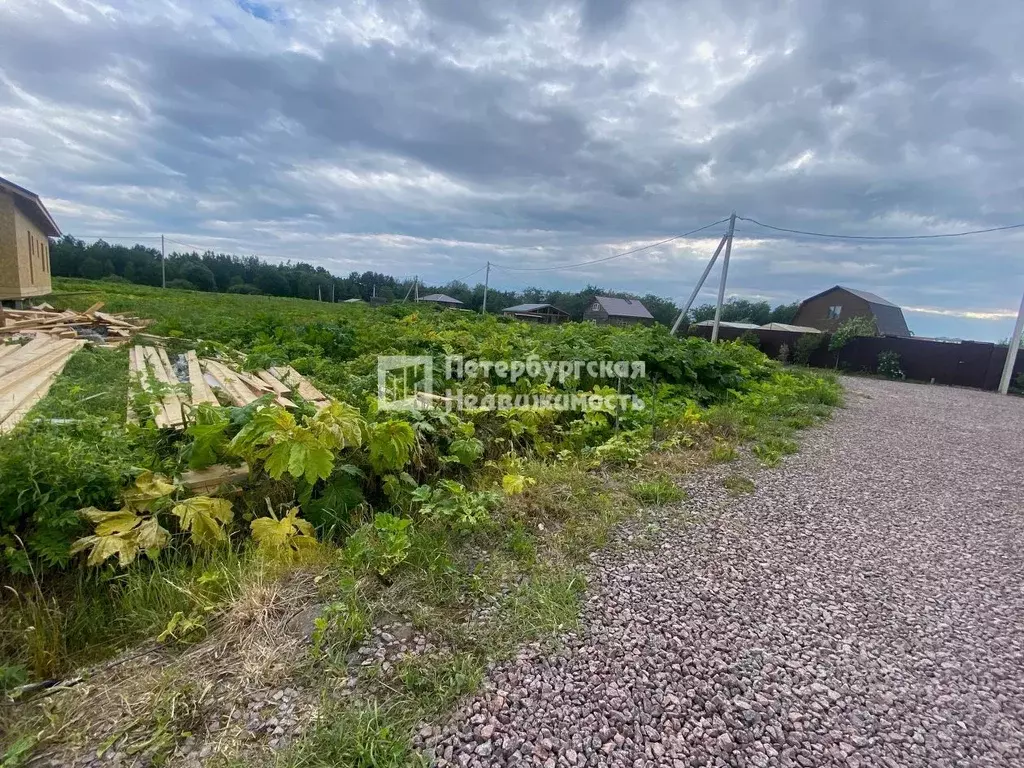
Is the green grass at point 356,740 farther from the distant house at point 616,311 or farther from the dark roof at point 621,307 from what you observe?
the dark roof at point 621,307

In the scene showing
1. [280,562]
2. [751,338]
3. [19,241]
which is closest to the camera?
[280,562]

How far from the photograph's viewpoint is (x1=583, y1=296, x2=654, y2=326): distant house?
132ft

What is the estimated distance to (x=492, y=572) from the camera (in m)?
2.48

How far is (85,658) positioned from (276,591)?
0.82m

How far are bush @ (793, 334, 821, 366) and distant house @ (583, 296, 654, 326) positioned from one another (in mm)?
23080

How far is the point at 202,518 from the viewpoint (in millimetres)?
2457

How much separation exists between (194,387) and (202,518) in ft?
9.40

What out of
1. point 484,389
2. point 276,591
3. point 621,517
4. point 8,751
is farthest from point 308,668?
point 484,389

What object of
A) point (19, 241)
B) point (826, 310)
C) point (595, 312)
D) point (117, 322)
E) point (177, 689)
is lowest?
point (177, 689)

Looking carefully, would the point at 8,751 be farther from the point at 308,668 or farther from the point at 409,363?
the point at 409,363

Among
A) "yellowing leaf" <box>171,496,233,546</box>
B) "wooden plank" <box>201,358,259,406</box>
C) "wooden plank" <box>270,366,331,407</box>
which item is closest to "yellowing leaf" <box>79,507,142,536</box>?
"yellowing leaf" <box>171,496,233,546</box>

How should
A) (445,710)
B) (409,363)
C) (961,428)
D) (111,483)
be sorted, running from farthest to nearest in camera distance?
(961,428), (409,363), (111,483), (445,710)

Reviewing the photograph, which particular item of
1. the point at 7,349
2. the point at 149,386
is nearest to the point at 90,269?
the point at 7,349

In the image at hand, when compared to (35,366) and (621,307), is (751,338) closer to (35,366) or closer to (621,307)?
(35,366)
